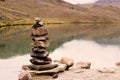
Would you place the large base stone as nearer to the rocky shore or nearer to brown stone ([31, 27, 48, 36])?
the rocky shore

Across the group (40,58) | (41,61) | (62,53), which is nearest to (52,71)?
(41,61)

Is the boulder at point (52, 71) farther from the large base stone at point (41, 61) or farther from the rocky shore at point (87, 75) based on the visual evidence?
the large base stone at point (41, 61)

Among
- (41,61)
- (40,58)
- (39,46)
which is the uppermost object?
(39,46)

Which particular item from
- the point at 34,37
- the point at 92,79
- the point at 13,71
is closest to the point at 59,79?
the point at 92,79

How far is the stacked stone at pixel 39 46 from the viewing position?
132 feet

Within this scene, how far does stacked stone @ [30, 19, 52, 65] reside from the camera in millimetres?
40088

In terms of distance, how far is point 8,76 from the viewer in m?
42.7

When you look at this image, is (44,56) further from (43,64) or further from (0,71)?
(0,71)

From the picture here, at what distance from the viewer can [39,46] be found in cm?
4028

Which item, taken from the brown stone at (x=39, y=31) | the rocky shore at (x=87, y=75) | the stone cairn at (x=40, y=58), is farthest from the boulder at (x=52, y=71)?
the brown stone at (x=39, y=31)

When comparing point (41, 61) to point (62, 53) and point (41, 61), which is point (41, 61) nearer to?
point (41, 61)

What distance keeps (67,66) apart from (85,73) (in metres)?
4.88

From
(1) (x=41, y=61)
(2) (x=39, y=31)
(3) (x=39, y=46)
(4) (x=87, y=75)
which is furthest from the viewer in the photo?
(2) (x=39, y=31)

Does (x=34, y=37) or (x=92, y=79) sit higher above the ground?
(x=34, y=37)
